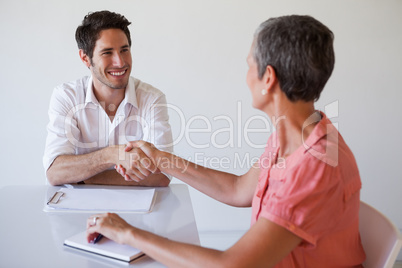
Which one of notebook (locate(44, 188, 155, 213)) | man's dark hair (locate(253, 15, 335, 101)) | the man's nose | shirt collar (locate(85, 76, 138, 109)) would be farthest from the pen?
the man's nose

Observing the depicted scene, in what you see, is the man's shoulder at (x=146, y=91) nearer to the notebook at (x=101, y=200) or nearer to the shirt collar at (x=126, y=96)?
the shirt collar at (x=126, y=96)

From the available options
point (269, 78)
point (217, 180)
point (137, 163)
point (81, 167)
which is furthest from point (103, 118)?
point (269, 78)

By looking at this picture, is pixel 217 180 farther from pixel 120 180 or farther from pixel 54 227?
pixel 54 227

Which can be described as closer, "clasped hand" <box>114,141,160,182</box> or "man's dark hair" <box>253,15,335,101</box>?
"man's dark hair" <box>253,15,335,101</box>

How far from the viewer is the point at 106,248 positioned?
1112mm

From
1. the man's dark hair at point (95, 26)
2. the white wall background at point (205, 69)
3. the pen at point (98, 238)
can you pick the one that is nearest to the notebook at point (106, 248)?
the pen at point (98, 238)

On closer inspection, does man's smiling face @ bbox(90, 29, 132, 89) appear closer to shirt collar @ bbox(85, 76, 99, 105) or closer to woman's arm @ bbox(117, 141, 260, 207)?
shirt collar @ bbox(85, 76, 99, 105)

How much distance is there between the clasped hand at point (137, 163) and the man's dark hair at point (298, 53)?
0.80 meters

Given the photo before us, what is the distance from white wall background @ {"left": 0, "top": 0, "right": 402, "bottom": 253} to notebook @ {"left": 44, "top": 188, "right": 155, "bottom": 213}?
120 cm

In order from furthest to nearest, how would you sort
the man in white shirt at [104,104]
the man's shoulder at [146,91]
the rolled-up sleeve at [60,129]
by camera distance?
the man's shoulder at [146,91], the man in white shirt at [104,104], the rolled-up sleeve at [60,129]

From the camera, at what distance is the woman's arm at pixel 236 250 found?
3.12 ft

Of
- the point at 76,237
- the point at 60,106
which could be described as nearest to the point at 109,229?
the point at 76,237

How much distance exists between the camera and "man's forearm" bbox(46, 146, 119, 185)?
1.81 m

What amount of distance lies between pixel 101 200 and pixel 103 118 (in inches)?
26.6
